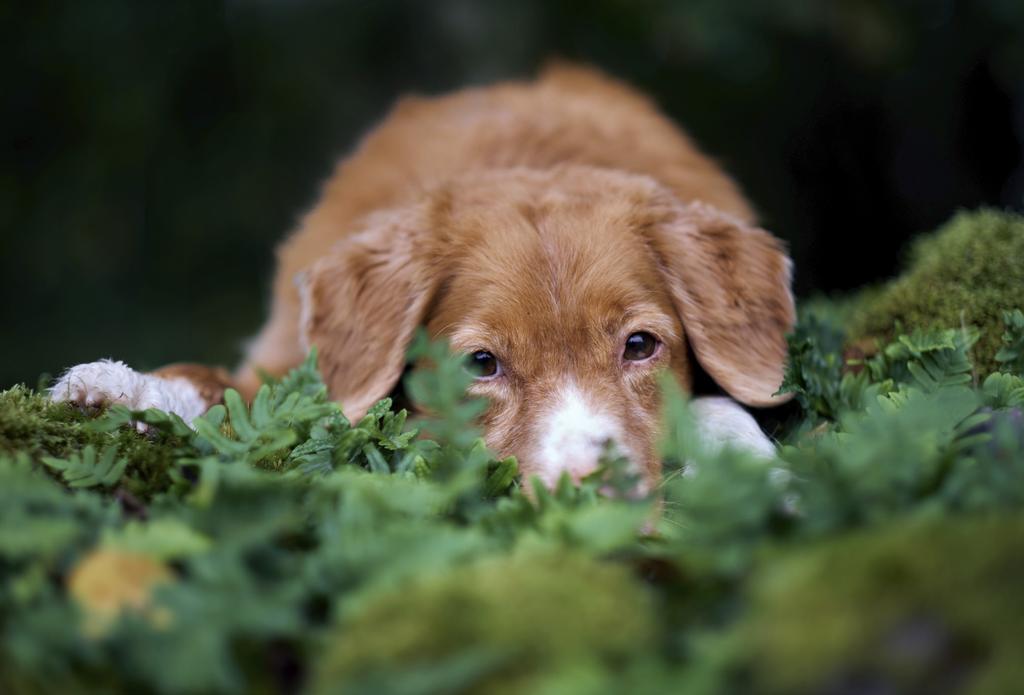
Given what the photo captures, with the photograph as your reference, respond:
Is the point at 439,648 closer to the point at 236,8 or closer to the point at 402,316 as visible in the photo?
the point at 402,316

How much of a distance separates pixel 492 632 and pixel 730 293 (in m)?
2.29

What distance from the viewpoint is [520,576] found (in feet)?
4.58

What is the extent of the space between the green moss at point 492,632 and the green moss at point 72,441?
88 cm

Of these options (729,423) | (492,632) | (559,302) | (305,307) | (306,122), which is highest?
(306,122)

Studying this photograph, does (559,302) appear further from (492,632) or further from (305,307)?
(492,632)

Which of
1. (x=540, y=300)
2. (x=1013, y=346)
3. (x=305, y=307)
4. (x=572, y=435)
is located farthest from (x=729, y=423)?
(x=305, y=307)

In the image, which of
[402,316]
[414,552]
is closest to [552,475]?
[402,316]

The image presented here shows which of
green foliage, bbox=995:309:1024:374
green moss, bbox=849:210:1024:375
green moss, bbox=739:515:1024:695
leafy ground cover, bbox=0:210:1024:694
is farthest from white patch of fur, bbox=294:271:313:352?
green moss, bbox=739:515:1024:695

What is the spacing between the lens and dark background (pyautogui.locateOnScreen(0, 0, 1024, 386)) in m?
6.71

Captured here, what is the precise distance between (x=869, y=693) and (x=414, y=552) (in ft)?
2.03

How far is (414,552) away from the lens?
4.73 feet

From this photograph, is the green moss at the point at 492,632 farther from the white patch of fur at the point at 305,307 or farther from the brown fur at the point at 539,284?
Result: the white patch of fur at the point at 305,307

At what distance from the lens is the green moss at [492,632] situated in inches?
49.5

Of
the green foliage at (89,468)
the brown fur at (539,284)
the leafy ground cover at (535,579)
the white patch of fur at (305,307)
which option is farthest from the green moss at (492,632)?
the white patch of fur at (305,307)
